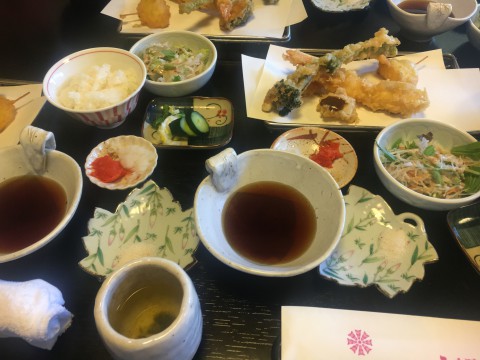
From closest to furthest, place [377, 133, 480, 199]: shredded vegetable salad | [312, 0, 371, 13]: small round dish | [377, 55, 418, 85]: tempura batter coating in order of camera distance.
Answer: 1. [377, 133, 480, 199]: shredded vegetable salad
2. [377, 55, 418, 85]: tempura batter coating
3. [312, 0, 371, 13]: small round dish

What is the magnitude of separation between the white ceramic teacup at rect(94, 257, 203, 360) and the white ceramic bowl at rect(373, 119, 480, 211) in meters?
1.10

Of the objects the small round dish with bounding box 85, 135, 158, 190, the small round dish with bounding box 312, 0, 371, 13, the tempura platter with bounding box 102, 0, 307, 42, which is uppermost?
the small round dish with bounding box 312, 0, 371, 13

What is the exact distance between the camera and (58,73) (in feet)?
6.95

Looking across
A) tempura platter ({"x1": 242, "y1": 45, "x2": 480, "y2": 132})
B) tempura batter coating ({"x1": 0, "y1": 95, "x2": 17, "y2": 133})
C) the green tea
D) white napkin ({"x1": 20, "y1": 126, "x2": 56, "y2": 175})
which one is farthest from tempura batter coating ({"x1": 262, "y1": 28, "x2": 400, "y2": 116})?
tempura batter coating ({"x1": 0, "y1": 95, "x2": 17, "y2": 133})

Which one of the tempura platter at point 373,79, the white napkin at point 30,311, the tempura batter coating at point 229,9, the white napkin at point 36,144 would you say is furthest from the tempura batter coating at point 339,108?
the white napkin at point 30,311

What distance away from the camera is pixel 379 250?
1578mm

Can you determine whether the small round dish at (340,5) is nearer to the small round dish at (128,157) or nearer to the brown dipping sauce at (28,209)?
the small round dish at (128,157)

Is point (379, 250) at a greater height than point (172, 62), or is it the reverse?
point (172, 62)

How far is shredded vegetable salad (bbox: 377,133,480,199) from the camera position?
5.89ft

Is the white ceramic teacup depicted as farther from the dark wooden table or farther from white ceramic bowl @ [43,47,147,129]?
white ceramic bowl @ [43,47,147,129]

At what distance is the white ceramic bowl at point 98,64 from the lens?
195 centimetres

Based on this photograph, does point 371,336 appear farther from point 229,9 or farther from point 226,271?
point 229,9

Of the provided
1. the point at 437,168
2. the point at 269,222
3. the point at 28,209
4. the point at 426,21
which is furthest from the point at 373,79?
the point at 28,209

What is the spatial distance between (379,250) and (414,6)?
2146mm
